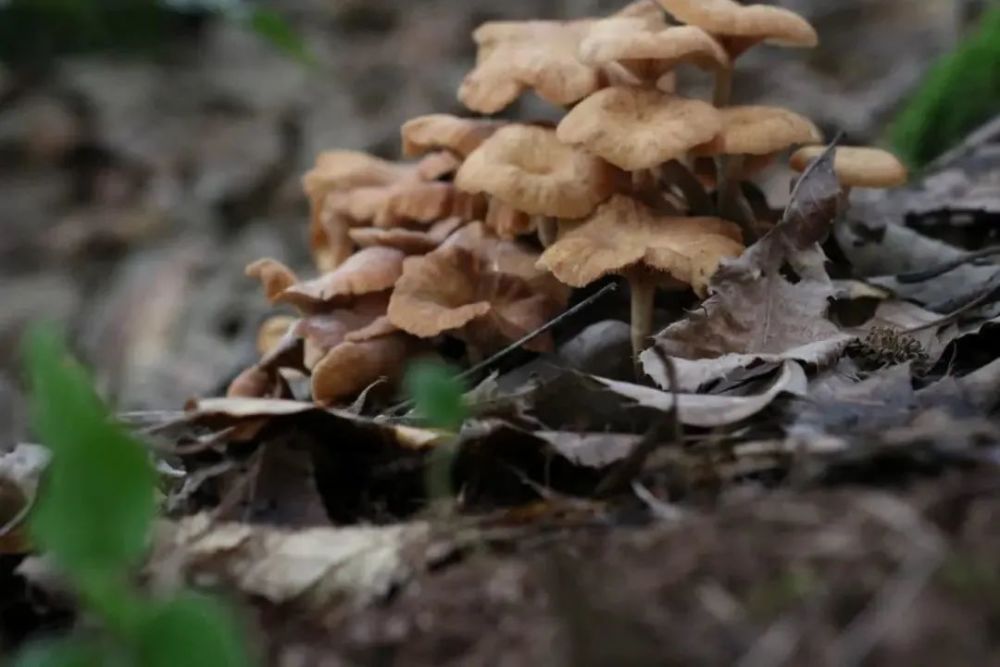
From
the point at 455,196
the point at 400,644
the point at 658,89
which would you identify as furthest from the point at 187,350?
the point at 400,644

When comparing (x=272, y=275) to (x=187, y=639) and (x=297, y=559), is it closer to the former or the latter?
(x=297, y=559)

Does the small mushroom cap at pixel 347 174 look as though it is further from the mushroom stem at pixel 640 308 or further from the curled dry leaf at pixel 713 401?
the curled dry leaf at pixel 713 401

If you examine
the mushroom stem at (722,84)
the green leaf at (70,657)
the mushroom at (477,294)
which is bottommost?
the mushroom at (477,294)

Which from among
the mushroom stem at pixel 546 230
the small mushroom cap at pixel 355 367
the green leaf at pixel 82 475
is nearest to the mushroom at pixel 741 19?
the mushroom stem at pixel 546 230

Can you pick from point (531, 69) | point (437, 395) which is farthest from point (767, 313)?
point (437, 395)

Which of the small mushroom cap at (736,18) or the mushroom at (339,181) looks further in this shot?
the mushroom at (339,181)

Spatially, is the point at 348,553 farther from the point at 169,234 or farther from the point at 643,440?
the point at 169,234

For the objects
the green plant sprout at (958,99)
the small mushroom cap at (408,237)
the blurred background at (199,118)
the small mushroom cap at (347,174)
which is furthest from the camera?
the blurred background at (199,118)
